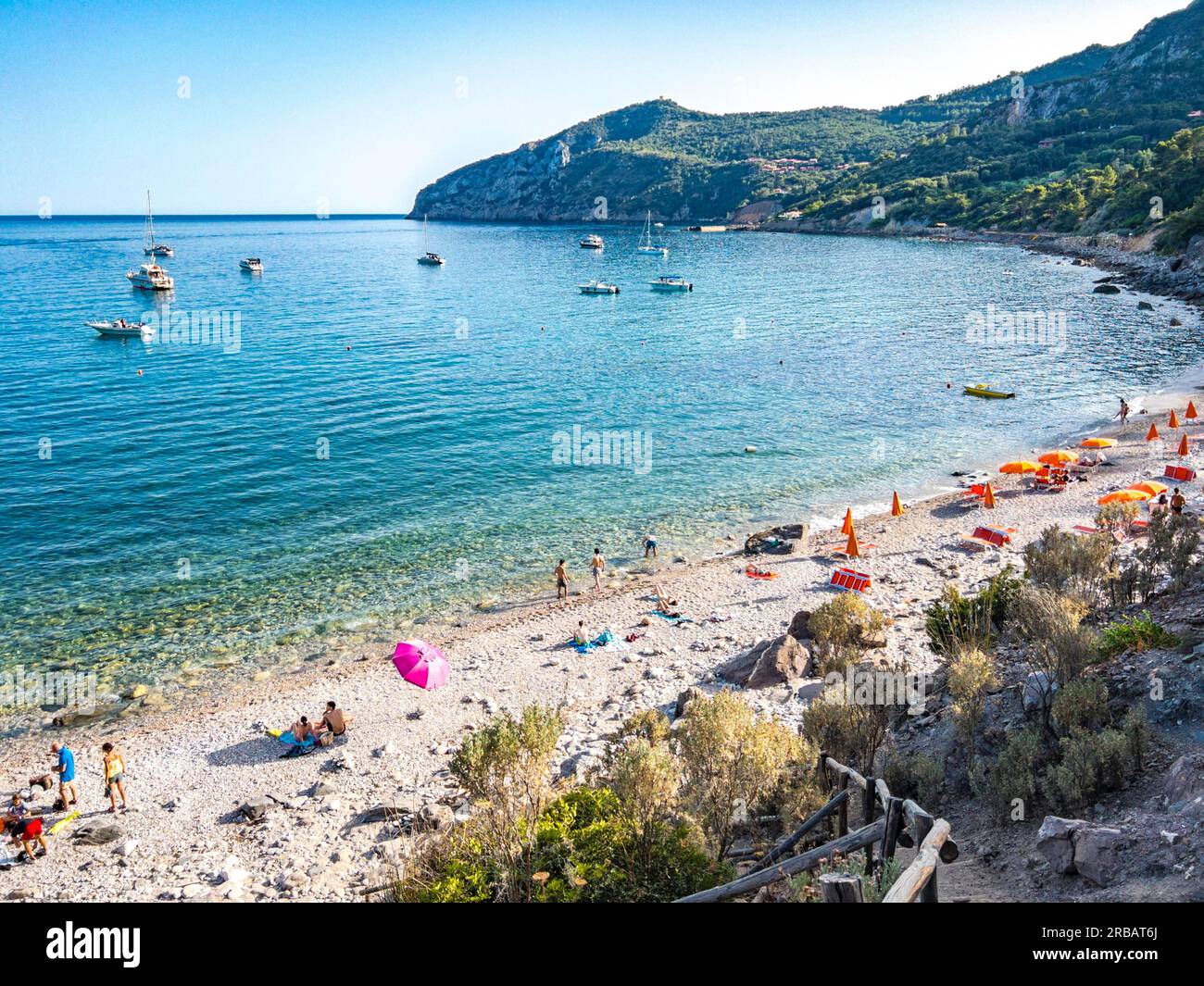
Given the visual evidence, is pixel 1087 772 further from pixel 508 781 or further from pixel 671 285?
pixel 671 285

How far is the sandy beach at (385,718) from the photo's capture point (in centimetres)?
1329

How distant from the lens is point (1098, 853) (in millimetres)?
7809

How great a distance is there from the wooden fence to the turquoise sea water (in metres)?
16.4

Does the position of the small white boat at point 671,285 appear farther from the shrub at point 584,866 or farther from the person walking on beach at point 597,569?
the shrub at point 584,866

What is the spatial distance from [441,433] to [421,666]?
23253 mm

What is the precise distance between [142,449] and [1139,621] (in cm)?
3854

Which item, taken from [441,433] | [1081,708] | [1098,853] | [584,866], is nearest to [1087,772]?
[1081,708]

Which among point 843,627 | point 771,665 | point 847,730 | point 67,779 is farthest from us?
point 843,627

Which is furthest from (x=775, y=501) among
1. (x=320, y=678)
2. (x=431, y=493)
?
(x=320, y=678)

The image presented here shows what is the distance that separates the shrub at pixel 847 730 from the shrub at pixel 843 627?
5.96 metres

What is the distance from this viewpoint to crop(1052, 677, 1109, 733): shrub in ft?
34.7

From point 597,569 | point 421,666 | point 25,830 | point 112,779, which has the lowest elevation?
point 25,830
